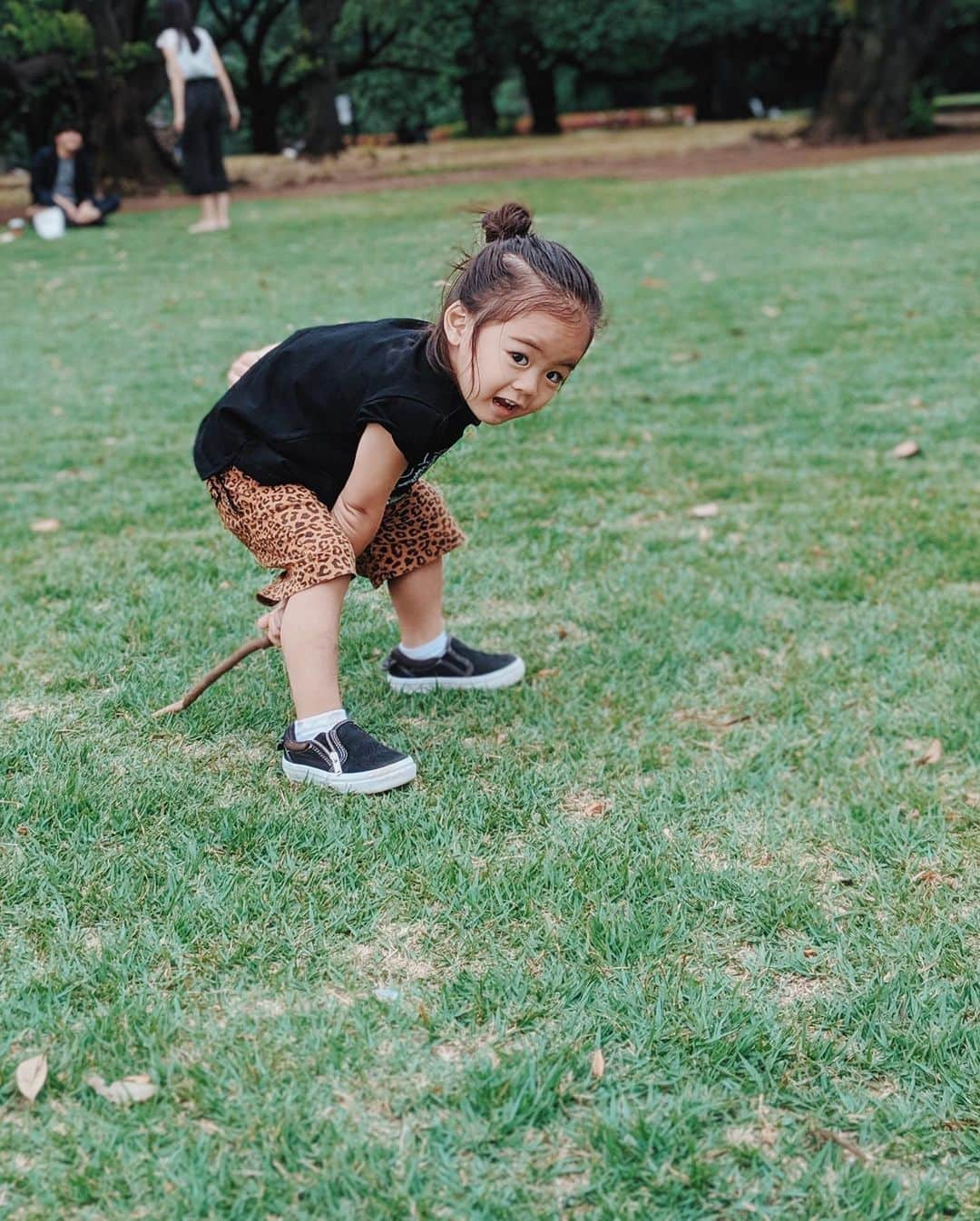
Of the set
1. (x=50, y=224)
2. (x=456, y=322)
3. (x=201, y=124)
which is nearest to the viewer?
(x=456, y=322)

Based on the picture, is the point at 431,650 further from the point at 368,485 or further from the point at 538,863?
the point at 538,863

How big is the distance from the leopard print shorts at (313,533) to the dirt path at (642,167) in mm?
15251

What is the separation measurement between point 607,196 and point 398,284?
7545mm

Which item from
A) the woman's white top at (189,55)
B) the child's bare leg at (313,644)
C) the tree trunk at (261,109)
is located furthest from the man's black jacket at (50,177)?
the tree trunk at (261,109)

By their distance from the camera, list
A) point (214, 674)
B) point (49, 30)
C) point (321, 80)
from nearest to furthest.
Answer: point (214, 674) < point (49, 30) < point (321, 80)

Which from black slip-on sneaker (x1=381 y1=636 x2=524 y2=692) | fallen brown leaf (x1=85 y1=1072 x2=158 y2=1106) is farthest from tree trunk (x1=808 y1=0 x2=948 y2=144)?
fallen brown leaf (x1=85 y1=1072 x2=158 y2=1106)

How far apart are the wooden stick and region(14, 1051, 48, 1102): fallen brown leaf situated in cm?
102

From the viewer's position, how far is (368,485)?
7.90 ft

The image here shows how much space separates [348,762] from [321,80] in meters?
20.8

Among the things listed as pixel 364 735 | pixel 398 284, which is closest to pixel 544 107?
pixel 398 284

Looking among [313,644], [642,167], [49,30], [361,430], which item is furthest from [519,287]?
[642,167]

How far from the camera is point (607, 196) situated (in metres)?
15.7

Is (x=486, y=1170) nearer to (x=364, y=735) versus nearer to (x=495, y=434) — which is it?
(x=364, y=735)

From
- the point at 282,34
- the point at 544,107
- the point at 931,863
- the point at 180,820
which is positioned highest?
the point at 282,34
